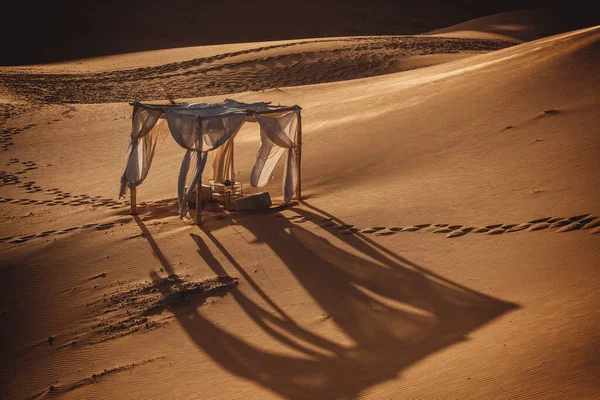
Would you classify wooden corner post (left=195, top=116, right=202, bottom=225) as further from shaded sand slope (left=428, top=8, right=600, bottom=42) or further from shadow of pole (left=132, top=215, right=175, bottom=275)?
shaded sand slope (left=428, top=8, right=600, bottom=42)

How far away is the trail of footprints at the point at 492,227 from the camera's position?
32.7ft

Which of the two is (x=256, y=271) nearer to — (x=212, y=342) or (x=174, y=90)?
(x=212, y=342)

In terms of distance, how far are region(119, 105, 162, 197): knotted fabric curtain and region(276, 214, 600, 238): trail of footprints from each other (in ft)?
12.0

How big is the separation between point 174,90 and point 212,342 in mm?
19085

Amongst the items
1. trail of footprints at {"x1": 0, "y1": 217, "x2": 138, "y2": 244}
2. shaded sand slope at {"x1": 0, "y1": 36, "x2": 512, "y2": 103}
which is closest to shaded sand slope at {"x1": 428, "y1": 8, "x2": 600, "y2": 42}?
shaded sand slope at {"x1": 0, "y1": 36, "x2": 512, "y2": 103}

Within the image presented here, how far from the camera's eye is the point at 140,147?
13.6m

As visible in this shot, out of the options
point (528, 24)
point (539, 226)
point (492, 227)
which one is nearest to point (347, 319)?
point (492, 227)

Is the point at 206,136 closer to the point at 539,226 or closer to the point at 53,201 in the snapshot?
the point at 53,201

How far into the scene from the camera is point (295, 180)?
13.0 m

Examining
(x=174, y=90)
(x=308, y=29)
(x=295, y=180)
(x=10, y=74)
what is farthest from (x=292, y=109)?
(x=308, y=29)

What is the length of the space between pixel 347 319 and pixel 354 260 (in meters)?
1.82

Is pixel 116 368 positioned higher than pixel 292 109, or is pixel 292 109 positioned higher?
pixel 292 109

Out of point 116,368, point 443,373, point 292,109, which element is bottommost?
point 116,368

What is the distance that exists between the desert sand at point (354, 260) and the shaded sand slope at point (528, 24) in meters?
17.1
